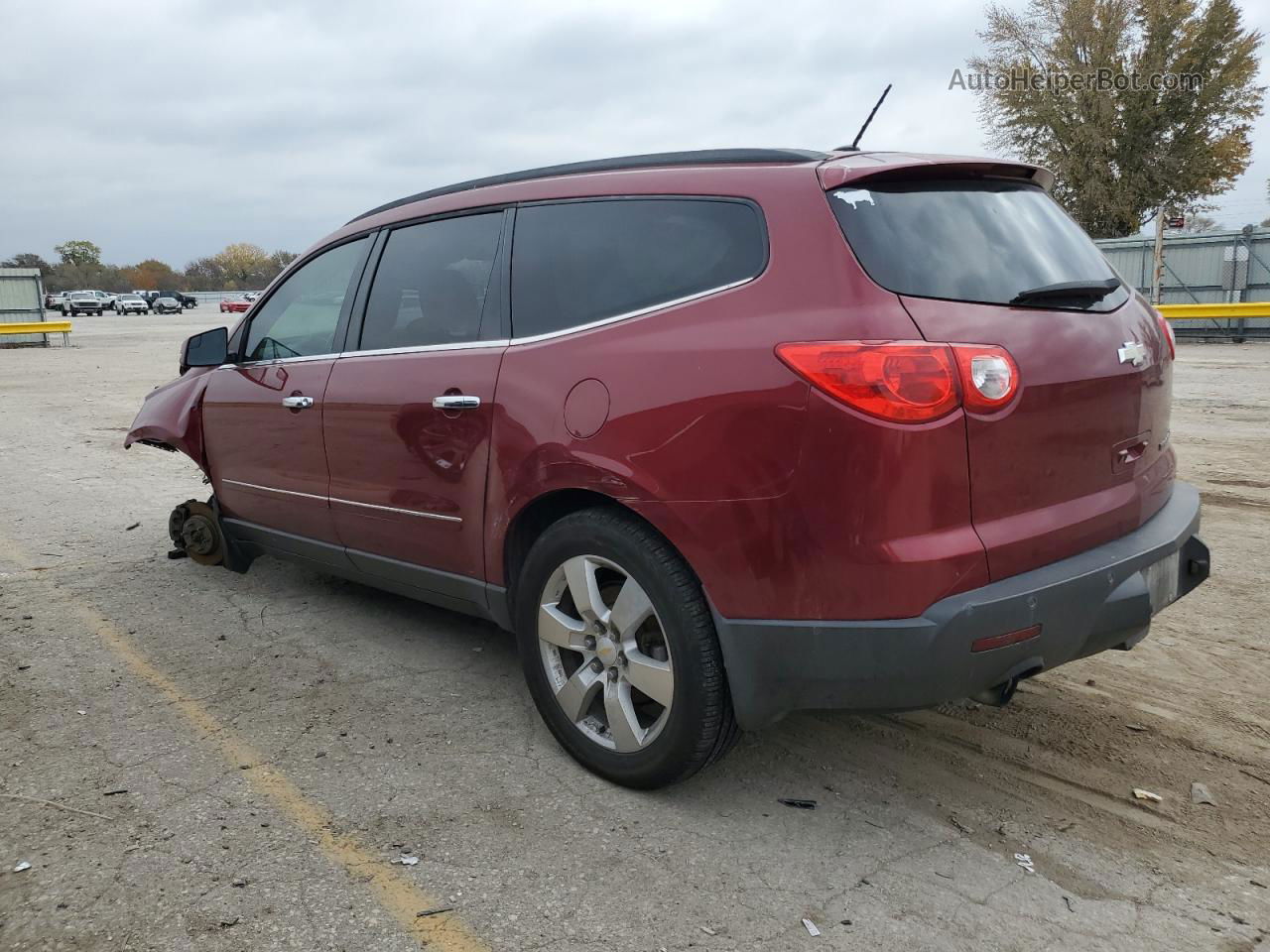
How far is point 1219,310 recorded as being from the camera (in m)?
20.2

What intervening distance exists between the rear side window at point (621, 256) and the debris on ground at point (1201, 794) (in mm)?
2022

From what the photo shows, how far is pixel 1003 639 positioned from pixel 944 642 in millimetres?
174

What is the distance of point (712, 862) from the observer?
2.85m

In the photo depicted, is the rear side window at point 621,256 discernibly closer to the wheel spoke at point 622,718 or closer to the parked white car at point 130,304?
the wheel spoke at point 622,718

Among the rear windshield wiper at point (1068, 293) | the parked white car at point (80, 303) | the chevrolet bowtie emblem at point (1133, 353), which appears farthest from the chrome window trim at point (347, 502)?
the parked white car at point (80, 303)

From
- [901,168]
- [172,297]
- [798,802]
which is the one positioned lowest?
[798,802]

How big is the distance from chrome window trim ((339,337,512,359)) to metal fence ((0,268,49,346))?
31.2 m

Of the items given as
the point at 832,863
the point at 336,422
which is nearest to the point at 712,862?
the point at 832,863

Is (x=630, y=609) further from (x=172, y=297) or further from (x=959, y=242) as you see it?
(x=172, y=297)

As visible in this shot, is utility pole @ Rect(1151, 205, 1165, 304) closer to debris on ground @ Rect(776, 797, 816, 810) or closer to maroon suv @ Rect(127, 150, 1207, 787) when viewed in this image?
maroon suv @ Rect(127, 150, 1207, 787)

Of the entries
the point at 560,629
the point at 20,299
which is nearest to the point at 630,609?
the point at 560,629

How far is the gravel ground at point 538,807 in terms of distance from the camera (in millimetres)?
2588

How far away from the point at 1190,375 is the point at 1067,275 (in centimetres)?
1338

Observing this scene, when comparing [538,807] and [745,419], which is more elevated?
[745,419]
